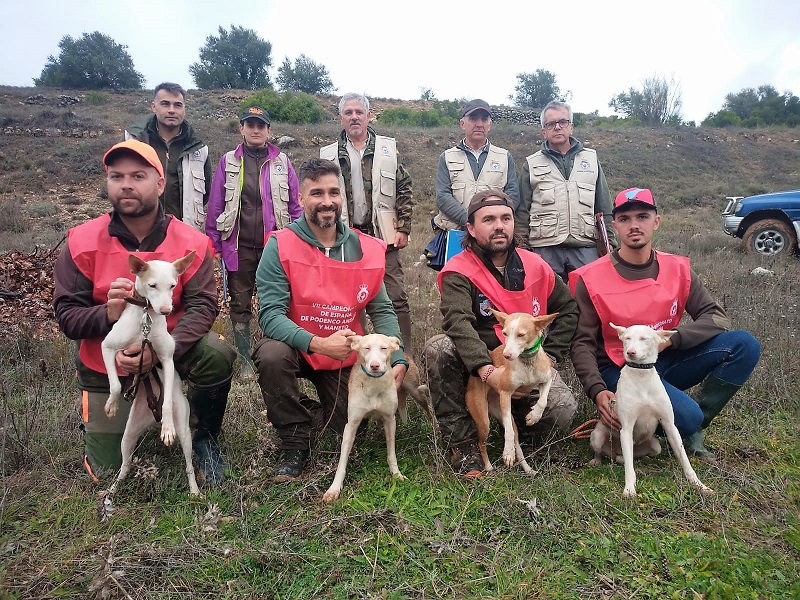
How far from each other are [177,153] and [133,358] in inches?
114

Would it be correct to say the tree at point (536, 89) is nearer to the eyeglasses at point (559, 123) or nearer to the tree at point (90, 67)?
the tree at point (90, 67)

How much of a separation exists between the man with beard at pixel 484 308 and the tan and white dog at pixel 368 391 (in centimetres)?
48

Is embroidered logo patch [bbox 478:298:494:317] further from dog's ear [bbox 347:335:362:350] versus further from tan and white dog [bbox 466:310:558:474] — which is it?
dog's ear [bbox 347:335:362:350]

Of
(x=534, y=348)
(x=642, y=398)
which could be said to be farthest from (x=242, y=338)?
(x=642, y=398)

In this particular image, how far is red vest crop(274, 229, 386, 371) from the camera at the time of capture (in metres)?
3.67

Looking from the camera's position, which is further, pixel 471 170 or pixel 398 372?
pixel 471 170

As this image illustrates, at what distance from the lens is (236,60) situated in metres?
43.5

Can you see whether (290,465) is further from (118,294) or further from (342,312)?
(118,294)

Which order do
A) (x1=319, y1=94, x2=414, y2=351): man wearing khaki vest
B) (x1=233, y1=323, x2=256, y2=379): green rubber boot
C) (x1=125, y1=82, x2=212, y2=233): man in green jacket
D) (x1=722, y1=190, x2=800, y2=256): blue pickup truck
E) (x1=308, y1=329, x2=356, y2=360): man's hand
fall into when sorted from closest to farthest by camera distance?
1. (x1=308, y1=329, x2=356, y2=360): man's hand
2. (x1=125, y1=82, x2=212, y2=233): man in green jacket
3. (x1=319, y1=94, x2=414, y2=351): man wearing khaki vest
4. (x1=233, y1=323, x2=256, y2=379): green rubber boot
5. (x1=722, y1=190, x2=800, y2=256): blue pickup truck

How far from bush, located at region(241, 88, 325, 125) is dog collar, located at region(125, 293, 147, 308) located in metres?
26.0

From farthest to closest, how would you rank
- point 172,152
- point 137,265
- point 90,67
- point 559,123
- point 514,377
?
point 90,67
point 172,152
point 559,123
point 514,377
point 137,265

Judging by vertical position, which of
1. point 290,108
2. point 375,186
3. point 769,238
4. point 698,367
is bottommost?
point 698,367

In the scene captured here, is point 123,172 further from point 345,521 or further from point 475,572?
point 475,572

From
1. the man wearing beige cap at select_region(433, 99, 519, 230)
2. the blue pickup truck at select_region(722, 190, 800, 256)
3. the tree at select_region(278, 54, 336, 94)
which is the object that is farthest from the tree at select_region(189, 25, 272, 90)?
the man wearing beige cap at select_region(433, 99, 519, 230)
